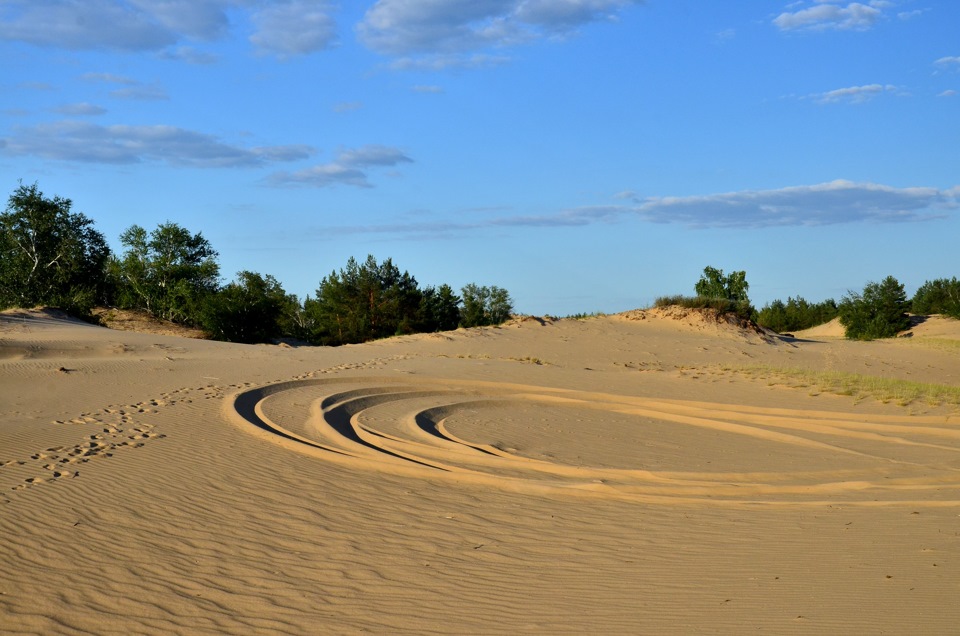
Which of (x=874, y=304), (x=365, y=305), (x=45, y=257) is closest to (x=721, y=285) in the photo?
(x=874, y=304)

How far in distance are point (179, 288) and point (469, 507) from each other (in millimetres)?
39936

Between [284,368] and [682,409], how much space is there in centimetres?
1142

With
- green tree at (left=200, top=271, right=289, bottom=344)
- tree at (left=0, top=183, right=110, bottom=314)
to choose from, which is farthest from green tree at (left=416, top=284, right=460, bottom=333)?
tree at (left=0, top=183, right=110, bottom=314)

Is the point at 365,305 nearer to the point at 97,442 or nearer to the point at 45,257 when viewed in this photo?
the point at 45,257

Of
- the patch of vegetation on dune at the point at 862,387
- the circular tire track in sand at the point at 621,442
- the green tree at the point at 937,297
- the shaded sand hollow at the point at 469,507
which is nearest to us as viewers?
the shaded sand hollow at the point at 469,507

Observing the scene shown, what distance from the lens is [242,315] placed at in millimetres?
41562

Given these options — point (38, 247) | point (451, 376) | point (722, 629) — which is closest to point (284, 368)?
point (451, 376)

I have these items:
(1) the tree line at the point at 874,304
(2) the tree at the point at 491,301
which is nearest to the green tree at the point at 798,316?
(1) the tree line at the point at 874,304

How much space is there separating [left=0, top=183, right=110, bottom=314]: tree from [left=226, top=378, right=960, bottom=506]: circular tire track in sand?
31.3m

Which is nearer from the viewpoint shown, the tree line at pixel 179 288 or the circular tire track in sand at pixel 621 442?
the circular tire track in sand at pixel 621 442

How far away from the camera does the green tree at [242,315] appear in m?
40.5

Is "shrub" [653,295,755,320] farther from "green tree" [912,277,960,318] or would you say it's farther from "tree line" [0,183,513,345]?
"green tree" [912,277,960,318]

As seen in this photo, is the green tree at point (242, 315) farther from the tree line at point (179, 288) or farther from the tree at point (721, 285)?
the tree at point (721, 285)

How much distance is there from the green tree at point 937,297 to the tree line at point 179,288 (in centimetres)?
3707
